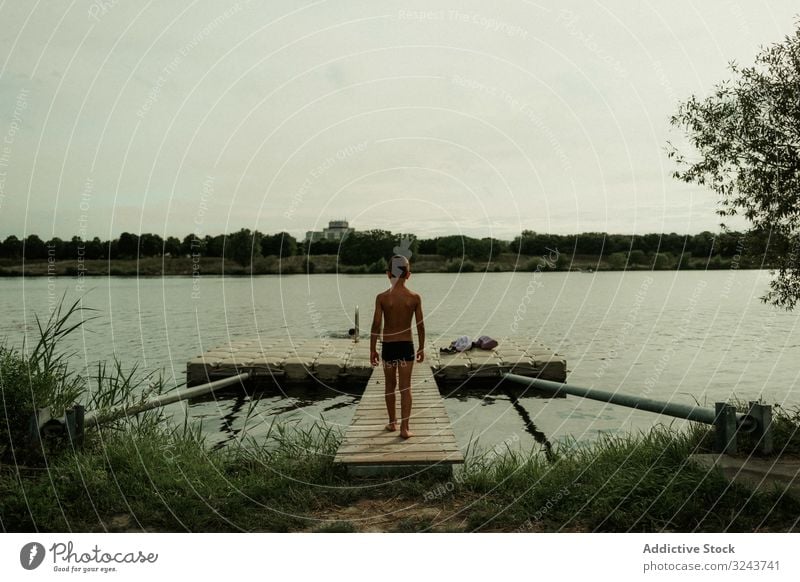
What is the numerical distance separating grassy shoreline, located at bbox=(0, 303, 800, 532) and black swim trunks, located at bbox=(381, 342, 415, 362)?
146 cm

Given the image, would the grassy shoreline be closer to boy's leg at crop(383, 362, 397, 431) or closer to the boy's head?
boy's leg at crop(383, 362, 397, 431)

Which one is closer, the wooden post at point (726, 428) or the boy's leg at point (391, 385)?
the wooden post at point (726, 428)

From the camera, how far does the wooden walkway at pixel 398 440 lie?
6.89 meters

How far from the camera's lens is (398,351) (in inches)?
301

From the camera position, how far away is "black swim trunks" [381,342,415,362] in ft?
25.0

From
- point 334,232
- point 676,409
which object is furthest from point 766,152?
point 334,232

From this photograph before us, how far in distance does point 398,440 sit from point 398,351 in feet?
4.04

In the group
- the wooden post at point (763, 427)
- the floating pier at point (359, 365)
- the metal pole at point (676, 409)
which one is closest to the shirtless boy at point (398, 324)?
the floating pier at point (359, 365)

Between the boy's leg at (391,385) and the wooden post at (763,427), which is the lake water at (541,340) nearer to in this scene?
the boy's leg at (391,385)

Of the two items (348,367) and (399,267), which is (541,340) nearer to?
(348,367)

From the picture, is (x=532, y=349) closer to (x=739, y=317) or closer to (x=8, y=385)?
(x=8, y=385)

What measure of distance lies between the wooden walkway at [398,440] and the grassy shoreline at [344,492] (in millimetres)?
190

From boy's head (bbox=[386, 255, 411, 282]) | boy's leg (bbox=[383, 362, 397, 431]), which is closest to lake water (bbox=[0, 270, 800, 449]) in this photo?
boy's leg (bbox=[383, 362, 397, 431])

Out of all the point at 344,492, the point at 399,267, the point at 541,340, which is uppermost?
the point at 399,267
